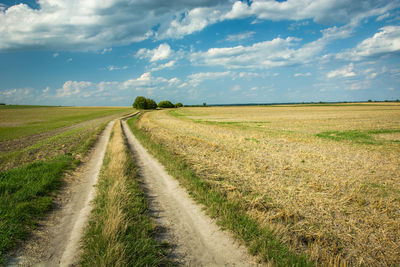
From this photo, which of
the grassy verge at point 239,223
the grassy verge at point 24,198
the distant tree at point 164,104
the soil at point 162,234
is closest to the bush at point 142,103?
the distant tree at point 164,104

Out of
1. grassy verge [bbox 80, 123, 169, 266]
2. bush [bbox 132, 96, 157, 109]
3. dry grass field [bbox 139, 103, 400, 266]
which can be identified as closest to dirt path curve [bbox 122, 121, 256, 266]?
grassy verge [bbox 80, 123, 169, 266]

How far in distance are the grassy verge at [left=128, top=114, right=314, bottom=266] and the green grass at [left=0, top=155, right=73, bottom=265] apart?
4.77 metres

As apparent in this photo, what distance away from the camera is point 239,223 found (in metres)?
5.12

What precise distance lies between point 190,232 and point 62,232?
3328mm

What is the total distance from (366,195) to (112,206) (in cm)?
883

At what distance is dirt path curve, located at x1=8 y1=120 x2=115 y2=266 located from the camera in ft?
Answer: 13.1

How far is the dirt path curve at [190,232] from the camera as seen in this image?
4.09 metres

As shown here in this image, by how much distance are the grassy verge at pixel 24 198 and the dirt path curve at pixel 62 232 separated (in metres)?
0.28

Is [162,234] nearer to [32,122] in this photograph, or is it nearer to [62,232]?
[62,232]

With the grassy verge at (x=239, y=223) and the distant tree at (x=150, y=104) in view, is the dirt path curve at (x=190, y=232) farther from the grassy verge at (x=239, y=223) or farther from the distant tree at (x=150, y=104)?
the distant tree at (x=150, y=104)

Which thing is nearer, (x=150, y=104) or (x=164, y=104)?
(x=150, y=104)

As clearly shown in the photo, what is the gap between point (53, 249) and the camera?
14.1 feet

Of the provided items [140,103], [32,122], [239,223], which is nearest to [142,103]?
[140,103]

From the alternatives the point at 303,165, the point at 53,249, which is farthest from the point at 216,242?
the point at 303,165
